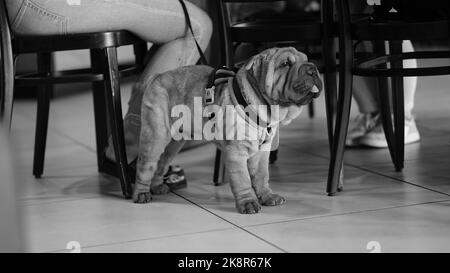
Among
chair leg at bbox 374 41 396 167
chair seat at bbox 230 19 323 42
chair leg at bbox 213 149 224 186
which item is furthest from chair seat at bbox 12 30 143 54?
chair leg at bbox 374 41 396 167

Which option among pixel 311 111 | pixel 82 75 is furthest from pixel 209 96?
pixel 311 111

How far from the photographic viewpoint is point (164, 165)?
259cm

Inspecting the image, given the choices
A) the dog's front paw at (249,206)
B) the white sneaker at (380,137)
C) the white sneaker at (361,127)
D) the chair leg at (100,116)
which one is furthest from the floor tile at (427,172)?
the chair leg at (100,116)

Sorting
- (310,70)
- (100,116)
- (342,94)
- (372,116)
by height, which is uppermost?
(310,70)

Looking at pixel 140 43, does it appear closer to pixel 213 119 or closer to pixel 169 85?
pixel 169 85

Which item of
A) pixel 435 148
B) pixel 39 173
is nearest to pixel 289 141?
pixel 435 148

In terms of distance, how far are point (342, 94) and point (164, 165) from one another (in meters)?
0.62

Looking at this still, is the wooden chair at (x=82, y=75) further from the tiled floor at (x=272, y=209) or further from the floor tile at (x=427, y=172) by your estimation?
the floor tile at (x=427, y=172)

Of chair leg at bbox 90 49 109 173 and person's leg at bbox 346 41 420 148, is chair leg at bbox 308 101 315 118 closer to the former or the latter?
person's leg at bbox 346 41 420 148

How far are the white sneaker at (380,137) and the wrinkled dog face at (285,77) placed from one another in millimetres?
1105

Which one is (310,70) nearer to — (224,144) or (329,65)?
(224,144)

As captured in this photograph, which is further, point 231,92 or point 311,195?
point 311,195

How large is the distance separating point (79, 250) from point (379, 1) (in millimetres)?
1161
